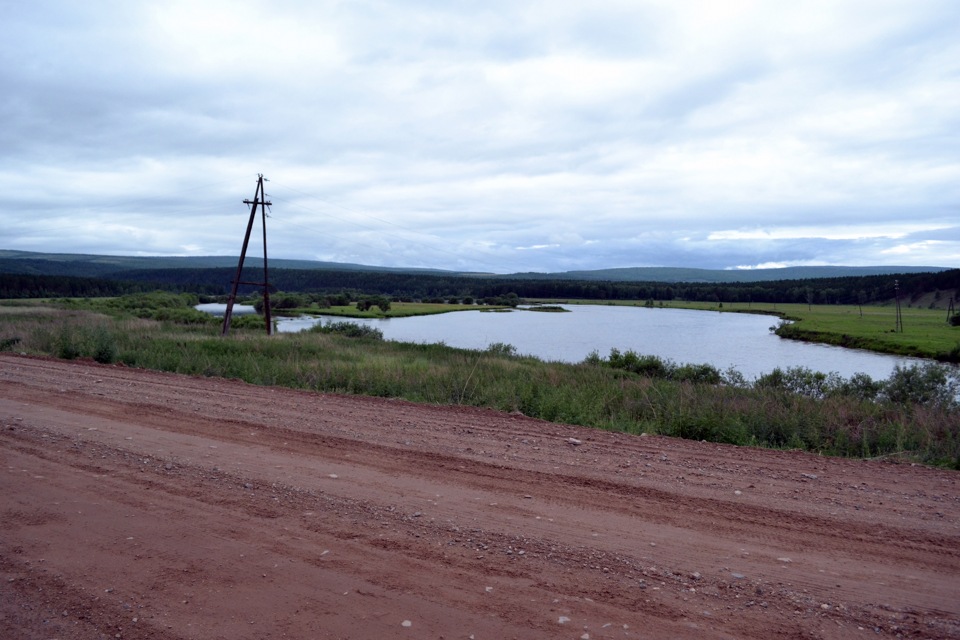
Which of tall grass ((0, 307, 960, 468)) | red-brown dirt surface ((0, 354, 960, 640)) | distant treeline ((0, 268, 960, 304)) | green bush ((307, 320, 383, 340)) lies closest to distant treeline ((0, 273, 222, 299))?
distant treeline ((0, 268, 960, 304))

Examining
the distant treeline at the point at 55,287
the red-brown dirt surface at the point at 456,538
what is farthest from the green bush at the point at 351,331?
the distant treeline at the point at 55,287

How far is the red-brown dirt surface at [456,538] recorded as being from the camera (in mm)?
3887

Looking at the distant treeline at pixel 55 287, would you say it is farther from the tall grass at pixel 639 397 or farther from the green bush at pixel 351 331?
the tall grass at pixel 639 397

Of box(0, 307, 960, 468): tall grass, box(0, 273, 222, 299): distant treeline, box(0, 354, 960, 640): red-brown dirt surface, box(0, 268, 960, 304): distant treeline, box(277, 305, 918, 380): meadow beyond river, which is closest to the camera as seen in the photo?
box(0, 354, 960, 640): red-brown dirt surface

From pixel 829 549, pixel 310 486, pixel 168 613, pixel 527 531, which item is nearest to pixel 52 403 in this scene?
pixel 310 486

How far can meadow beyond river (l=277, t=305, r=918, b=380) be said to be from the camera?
122 ft

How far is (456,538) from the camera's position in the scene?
5008 mm

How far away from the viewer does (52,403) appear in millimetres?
10297

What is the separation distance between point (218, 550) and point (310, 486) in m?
1.52

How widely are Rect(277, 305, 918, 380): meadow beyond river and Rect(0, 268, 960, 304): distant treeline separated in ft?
131

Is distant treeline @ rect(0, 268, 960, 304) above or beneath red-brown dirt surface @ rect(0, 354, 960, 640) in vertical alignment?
above

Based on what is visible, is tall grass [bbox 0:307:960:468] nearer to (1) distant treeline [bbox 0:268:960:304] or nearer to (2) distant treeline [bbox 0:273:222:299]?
(2) distant treeline [bbox 0:273:222:299]

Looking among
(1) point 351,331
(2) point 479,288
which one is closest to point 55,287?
(2) point 479,288

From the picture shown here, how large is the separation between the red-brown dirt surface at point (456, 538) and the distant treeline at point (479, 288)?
9376cm
